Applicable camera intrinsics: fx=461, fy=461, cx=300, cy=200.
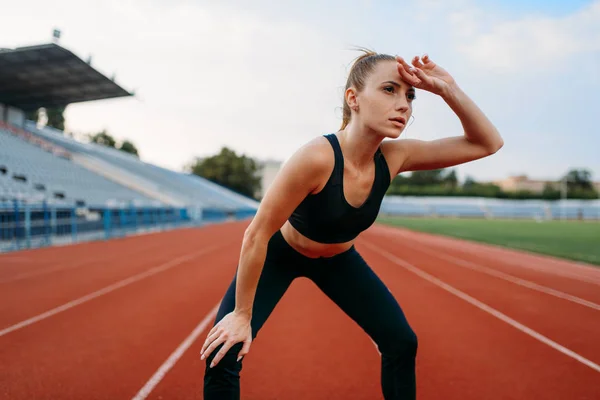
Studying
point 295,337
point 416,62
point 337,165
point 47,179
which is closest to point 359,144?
point 337,165

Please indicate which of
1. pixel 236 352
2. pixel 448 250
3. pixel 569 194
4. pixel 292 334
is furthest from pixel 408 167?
pixel 569 194

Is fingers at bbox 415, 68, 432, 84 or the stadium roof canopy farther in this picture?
the stadium roof canopy

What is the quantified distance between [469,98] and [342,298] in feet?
3.83

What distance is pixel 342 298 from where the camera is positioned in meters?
2.41

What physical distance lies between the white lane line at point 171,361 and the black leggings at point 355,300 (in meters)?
1.72

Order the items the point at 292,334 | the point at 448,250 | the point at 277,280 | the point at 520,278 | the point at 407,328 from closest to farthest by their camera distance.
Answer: the point at 407,328 < the point at 277,280 < the point at 292,334 < the point at 520,278 < the point at 448,250

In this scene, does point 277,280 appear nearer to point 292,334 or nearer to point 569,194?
point 292,334

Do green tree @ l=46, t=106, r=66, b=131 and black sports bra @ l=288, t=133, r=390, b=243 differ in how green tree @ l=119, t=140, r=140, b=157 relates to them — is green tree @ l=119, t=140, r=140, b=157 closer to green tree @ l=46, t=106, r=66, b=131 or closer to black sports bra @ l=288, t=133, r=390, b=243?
green tree @ l=46, t=106, r=66, b=131

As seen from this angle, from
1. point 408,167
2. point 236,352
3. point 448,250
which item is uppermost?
point 408,167

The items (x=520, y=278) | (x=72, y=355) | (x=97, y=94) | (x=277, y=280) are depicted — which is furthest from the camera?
(x=97, y=94)

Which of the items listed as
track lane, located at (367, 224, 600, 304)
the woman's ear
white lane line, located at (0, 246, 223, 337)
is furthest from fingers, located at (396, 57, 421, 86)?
track lane, located at (367, 224, 600, 304)

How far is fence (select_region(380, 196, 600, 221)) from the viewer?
57938 mm

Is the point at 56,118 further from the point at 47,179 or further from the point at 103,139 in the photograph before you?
the point at 47,179

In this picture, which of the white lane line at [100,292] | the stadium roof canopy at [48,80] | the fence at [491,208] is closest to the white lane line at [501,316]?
the white lane line at [100,292]
